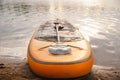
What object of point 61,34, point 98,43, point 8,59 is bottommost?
point 98,43

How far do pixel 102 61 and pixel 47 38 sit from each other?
345 cm

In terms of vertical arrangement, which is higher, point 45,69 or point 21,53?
point 45,69

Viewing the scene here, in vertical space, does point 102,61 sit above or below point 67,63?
below

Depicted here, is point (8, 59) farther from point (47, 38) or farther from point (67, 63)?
point (67, 63)

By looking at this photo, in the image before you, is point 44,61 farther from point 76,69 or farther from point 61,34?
point 61,34

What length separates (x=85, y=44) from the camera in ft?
29.6

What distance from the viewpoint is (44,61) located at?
7320mm

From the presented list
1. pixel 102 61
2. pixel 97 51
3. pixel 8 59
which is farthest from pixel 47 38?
pixel 97 51

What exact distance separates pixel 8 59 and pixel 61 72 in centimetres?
466

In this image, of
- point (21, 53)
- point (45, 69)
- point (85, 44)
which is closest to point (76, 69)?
point (45, 69)

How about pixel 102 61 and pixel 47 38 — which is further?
pixel 102 61

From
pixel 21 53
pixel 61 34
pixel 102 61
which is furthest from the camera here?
pixel 21 53

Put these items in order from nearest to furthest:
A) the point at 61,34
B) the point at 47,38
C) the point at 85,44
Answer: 1. the point at 85,44
2. the point at 47,38
3. the point at 61,34

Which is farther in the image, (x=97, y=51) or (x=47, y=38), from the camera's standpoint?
(x=97, y=51)
